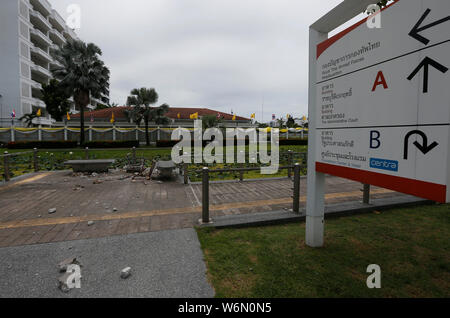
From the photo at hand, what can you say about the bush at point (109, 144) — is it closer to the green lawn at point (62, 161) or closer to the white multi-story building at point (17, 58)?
the green lawn at point (62, 161)

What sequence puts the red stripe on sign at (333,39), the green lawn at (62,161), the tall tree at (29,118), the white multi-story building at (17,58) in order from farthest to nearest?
the tall tree at (29,118) → the white multi-story building at (17,58) → the green lawn at (62,161) → the red stripe on sign at (333,39)

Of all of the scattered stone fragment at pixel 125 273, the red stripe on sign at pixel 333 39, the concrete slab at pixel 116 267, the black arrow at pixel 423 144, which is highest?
the red stripe on sign at pixel 333 39

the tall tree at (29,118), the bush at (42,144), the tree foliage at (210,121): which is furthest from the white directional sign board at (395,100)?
the tall tree at (29,118)

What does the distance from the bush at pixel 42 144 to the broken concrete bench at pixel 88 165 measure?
740 inches

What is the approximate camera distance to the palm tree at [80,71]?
24109 mm

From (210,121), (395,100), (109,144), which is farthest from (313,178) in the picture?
(109,144)

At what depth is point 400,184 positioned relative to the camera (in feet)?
6.85

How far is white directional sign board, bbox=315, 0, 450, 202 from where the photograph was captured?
5.85 feet

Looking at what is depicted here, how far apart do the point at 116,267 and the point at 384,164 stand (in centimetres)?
319

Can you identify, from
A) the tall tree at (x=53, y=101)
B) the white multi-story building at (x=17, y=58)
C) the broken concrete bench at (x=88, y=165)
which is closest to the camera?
the broken concrete bench at (x=88, y=165)

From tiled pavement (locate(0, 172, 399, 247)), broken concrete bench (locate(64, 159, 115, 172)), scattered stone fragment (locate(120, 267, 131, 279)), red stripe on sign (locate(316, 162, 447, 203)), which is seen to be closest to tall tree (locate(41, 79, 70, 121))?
broken concrete bench (locate(64, 159, 115, 172))

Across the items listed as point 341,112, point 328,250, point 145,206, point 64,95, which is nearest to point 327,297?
point 328,250

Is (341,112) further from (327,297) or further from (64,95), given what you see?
(64,95)

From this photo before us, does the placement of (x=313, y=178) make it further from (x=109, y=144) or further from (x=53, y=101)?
(x=53, y=101)
